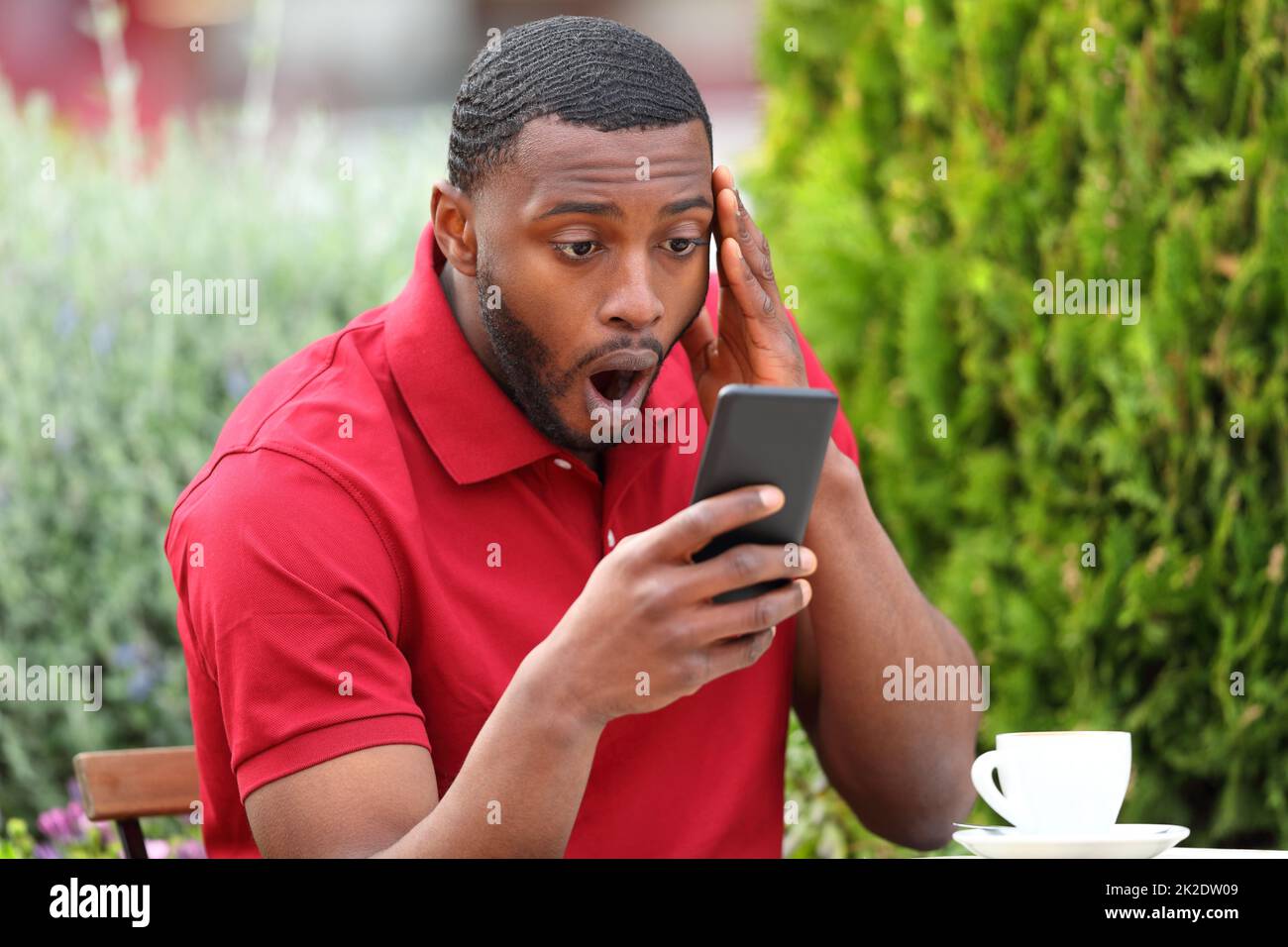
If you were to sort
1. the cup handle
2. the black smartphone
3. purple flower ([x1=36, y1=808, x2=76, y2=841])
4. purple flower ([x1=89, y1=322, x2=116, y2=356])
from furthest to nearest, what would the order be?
1. purple flower ([x1=89, y1=322, x2=116, y2=356])
2. purple flower ([x1=36, y1=808, x2=76, y2=841])
3. the cup handle
4. the black smartphone

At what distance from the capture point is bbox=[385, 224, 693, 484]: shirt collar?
2115 mm

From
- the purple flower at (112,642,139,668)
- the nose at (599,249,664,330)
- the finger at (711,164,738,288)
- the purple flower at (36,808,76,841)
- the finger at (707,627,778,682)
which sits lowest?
the purple flower at (36,808,76,841)

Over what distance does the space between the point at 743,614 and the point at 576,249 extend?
0.61 m

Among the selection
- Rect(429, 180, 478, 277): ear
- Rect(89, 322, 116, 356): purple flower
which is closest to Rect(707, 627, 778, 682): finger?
Rect(429, 180, 478, 277): ear

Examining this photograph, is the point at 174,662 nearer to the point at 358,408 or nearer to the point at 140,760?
the point at 140,760

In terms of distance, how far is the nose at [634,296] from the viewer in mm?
1887

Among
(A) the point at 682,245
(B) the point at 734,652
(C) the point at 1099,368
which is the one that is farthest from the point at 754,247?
(C) the point at 1099,368

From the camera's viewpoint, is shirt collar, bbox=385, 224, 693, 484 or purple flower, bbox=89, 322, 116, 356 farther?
purple flower, bbox=89, 322, 116, 356

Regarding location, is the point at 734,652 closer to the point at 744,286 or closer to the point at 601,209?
the point at 601,209

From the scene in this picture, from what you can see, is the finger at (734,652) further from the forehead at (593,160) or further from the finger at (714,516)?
the forehead at (593,160)

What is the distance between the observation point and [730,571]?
1.48 metres

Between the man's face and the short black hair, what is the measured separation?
0.02 meters

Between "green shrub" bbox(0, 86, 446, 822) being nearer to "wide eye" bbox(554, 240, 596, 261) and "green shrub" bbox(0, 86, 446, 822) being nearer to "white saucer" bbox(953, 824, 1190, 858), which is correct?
"wide eye" bbox(554, 240, 596, 261)
